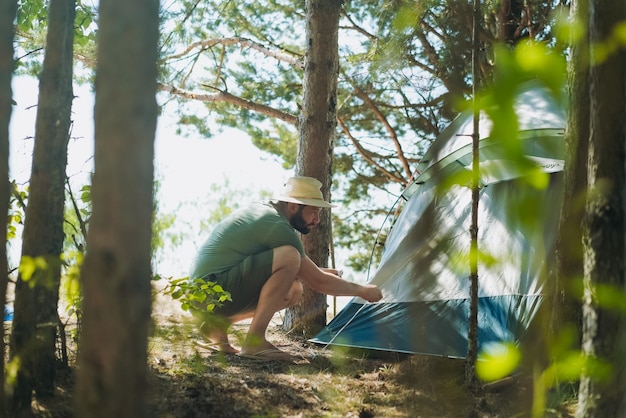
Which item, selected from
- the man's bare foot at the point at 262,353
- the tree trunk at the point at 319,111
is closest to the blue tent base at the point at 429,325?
the man's bare foot at the point at 262,353

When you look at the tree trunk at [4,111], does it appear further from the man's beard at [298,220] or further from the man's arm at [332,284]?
the man's beard at [298,220]

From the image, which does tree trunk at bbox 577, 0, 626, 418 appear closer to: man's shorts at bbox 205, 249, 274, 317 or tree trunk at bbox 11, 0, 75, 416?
tree trunk at bbox 11, 0, 75, 416

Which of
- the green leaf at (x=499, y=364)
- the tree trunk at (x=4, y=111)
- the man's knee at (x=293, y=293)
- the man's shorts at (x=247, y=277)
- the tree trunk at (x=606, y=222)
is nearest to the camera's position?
the green leaf at (x=499, y=364)

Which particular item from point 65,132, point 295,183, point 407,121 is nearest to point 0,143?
point 65,132

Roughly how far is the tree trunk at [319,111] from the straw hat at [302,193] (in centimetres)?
145

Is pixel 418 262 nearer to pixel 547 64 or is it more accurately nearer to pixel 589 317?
pixel 589 317

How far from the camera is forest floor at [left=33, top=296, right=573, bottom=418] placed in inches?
119

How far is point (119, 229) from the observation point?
1.53 m

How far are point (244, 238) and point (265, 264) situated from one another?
236mm

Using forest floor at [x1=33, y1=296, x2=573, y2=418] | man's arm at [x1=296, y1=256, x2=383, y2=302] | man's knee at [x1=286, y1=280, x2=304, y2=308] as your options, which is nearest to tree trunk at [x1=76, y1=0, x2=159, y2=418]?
forest floor at [x1=33, y1=296, x2=573, y2=418]

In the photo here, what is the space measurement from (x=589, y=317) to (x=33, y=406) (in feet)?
6.64

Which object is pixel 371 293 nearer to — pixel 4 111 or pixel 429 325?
pixel 429 325

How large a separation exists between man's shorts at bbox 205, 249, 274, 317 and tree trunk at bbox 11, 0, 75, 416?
1613 millimetres

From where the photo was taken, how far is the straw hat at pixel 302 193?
466 cm
